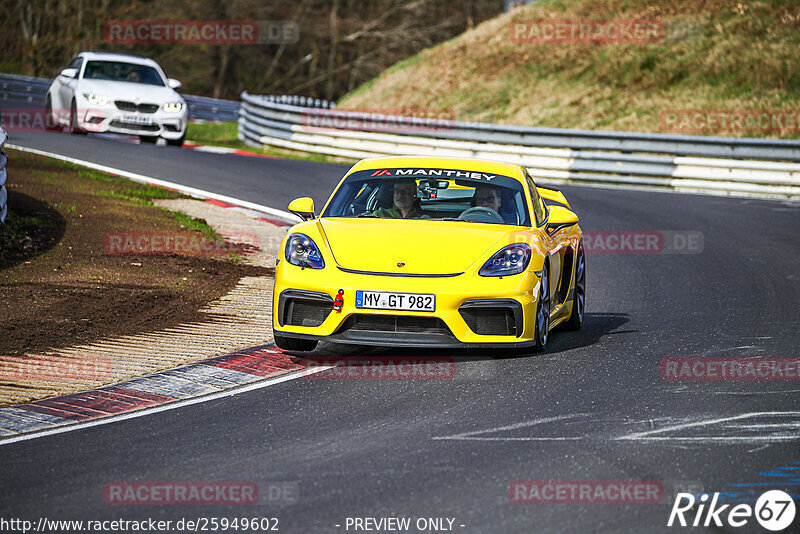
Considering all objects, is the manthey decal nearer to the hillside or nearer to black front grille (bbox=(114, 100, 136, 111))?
black front grille (bbox=(114, 100, 136, 111))

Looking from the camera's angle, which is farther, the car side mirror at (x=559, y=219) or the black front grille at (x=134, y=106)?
the black front grille at (x=134, y=106)

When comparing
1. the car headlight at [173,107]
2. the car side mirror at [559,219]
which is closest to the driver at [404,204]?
the car side mirror at [559,219]

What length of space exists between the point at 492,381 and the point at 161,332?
2825 millimetres

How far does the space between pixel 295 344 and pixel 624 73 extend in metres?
23.8

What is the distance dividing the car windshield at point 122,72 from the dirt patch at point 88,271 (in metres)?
7.28

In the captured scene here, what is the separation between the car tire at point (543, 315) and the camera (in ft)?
26.7

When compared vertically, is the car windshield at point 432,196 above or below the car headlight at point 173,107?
above

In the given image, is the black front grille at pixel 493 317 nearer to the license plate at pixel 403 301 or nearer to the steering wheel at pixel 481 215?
the license plate at pixel 403 301

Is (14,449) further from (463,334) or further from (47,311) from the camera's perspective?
(47,311)

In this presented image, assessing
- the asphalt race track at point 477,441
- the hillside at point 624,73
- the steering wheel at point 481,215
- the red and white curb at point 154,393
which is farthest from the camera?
the hillside at point 624,73

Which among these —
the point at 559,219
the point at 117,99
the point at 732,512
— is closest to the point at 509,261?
the point at 559,219

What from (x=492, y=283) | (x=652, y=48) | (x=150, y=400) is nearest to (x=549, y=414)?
(x=492, y=283)

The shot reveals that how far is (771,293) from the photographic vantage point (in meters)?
11.5

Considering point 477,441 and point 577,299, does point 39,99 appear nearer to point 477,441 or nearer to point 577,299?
point 577,299
